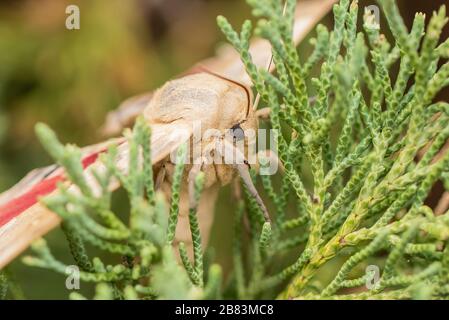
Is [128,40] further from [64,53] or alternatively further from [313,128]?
[313,128]

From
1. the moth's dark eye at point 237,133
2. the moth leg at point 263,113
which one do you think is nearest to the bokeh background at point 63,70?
the moth leg at point 263,113

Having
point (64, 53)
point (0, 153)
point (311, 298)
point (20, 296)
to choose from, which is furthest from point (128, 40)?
point (311, 298)

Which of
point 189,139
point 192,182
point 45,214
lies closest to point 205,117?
point 189,139

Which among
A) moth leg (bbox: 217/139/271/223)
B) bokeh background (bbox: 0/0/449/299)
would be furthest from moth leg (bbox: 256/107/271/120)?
bokeh background (bbox: 0/0/449/299)

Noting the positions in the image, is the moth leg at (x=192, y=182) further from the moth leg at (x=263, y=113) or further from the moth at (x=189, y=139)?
the moth leg at (x=263, y=113)

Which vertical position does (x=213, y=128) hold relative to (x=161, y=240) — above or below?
above

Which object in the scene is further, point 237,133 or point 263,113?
point 263,113

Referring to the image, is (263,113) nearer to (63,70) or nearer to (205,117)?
(205,117)

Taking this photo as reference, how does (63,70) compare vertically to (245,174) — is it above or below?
above
